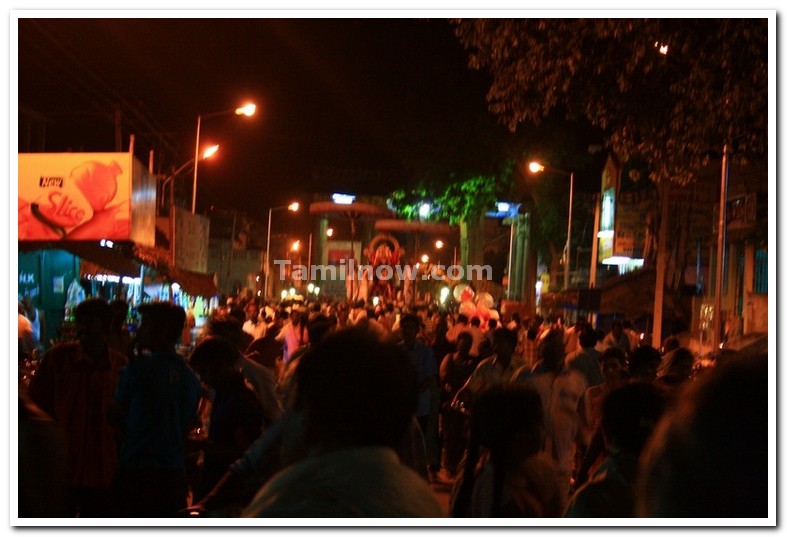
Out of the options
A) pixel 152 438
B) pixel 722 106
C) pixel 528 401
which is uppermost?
pixel 722 106

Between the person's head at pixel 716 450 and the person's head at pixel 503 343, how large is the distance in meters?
6.64

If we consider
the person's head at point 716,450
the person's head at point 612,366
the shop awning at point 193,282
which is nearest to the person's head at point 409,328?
the person's head at point 612,366

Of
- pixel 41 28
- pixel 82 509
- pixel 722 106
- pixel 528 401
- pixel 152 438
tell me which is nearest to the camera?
pixel 528 401

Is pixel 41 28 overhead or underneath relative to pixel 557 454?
overhead

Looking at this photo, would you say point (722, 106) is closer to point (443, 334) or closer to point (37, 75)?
point (443, 334)

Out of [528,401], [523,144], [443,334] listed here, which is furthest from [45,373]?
[523,144]

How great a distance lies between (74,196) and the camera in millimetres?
12586

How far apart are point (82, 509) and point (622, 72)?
28.9ft

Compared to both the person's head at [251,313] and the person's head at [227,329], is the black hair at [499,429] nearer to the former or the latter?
the person's head at [227,329]

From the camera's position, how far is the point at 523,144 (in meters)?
37.6

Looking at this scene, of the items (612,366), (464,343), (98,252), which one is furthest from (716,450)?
(98,252)

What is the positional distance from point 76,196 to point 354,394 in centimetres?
1127

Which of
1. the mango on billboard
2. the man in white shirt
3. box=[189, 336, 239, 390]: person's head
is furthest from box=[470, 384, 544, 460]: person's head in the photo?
the man in white shirt

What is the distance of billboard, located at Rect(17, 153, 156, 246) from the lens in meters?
12.2
